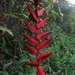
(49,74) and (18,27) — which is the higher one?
(18,27)

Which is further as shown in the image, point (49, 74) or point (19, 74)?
point (49, 74)

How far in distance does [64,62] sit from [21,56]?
1.04 m

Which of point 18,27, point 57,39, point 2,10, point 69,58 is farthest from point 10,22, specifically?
point 57,39

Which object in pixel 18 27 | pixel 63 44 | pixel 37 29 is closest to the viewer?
pixel 37 29

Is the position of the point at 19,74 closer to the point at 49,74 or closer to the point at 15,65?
the point at 15,65

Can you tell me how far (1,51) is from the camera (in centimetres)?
176

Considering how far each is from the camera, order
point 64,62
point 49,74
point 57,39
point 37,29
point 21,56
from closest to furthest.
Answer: point 37,29, point 21,56, point 49,74, point 64,62, point 57,39

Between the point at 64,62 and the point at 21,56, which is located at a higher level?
the point at 21,56

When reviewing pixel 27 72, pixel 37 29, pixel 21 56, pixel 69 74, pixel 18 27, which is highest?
pixel 37 29

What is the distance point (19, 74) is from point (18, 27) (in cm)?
40

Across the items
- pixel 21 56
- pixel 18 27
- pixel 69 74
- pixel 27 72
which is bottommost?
pixel 69 74

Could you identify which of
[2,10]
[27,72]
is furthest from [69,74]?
[2,10]

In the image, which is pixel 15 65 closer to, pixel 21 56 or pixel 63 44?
pixel 21 56

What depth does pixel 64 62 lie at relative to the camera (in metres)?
2.72
